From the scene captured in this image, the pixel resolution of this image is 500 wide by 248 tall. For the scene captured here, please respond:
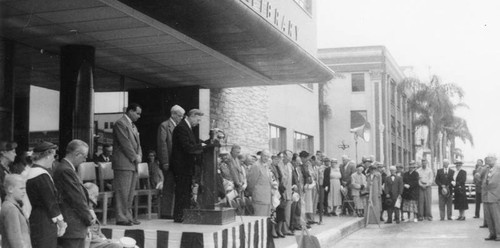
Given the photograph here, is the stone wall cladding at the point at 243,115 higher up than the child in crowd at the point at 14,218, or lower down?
higher up

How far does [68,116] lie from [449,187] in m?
12.6

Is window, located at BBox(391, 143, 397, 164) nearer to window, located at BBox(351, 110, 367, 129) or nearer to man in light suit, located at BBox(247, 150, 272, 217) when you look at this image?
window, located at BBox(351, 110, 367, 129)

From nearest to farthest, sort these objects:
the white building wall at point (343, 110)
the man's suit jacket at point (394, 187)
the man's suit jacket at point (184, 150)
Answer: the man's suit jacket at point (184, 150)
the man's suit jacket at point (394, 187)
the white building wall at point (343, 110)

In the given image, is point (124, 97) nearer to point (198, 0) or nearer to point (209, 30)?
point (209, 30)

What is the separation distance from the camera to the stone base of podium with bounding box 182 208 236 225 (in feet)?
29.9

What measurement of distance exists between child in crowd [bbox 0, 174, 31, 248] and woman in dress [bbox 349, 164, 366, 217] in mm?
13992

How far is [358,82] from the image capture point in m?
44.0

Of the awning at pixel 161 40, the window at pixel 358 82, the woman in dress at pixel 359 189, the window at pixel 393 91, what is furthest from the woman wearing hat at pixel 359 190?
the window at pixel 393 91

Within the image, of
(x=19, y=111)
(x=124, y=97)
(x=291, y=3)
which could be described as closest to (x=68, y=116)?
(x=19, y=111)

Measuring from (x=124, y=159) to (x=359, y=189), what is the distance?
36.3 feet

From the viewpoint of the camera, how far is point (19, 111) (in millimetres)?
12234

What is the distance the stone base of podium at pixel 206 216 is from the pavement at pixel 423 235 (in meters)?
4.93

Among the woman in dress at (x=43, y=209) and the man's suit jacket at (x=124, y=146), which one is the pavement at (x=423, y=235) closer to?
the man's suit jacket at (x=124, y=146)

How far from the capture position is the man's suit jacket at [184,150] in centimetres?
925
